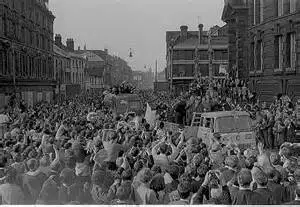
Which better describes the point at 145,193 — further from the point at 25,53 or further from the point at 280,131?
the point at 25,53

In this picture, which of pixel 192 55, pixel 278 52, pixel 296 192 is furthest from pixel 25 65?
pixel 296 192

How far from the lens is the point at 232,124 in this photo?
615 inches

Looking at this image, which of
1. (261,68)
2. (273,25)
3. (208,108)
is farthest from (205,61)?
(208,108)

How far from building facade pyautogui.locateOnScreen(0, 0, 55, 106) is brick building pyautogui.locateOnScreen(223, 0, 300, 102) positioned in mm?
12407

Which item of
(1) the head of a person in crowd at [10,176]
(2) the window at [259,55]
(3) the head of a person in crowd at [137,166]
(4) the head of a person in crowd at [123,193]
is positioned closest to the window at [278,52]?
(2) the window at [259,55]

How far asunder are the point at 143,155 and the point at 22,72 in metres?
24.0

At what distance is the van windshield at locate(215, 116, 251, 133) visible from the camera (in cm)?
1550

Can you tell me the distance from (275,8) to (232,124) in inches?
609

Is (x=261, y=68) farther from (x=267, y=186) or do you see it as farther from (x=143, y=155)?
(x=267, y=186)

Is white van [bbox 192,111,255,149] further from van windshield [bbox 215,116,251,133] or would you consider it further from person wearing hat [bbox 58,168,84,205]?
person wearing hat [bbox 58,168,84,205]

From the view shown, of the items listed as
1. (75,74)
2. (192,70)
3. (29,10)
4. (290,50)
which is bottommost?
(75,74)

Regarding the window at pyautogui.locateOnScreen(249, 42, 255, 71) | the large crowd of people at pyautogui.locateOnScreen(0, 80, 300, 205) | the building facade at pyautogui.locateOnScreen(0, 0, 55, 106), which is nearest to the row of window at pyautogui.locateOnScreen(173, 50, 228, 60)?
the window at pyautogui.locateOnScreen(249, 42, 255, 71)

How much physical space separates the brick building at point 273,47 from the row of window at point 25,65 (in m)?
12.9

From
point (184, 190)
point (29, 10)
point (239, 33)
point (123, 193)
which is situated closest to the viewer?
point (184, 190)
